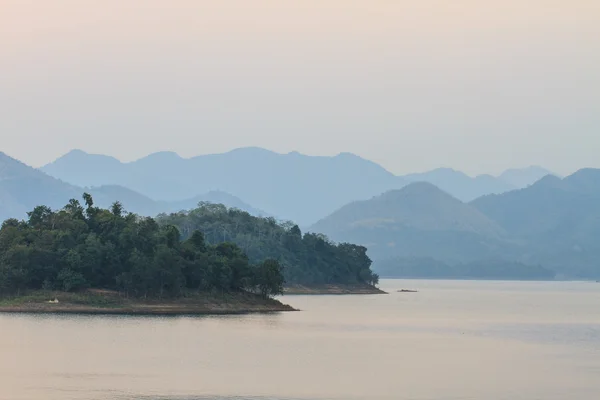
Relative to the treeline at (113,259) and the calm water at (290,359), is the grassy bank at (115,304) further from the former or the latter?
the calm water at (290,359)

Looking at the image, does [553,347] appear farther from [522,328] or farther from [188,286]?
[188,286]

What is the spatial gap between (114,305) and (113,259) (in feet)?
23.0

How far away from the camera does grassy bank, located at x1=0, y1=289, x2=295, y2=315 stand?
13825 centimetres

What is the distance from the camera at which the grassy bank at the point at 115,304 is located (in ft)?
454

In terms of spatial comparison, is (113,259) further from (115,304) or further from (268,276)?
(268,276)

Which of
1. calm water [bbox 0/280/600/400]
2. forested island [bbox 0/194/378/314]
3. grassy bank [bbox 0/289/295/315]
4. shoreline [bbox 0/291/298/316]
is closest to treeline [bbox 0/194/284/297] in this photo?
forested island [bbox 0/194/378/314]

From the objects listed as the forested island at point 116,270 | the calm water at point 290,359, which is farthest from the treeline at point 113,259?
the calm water at point 290,359

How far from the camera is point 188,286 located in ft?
500

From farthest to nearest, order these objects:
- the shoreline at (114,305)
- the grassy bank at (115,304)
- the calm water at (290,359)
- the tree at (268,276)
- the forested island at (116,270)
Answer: the tree at (268,276) < the forested island at (116,270) < the grassy bank at (115,304) < the shoreline at (114,305) < the calm water at (290,359)

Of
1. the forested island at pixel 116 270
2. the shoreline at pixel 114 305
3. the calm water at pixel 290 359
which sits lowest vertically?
the calm water at pixel 290 359

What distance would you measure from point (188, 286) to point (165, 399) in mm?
89801

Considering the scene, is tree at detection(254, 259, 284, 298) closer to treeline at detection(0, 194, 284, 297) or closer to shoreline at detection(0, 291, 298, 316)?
treeline at detection(0, 194, 284, 297)

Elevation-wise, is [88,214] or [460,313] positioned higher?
[88,214]

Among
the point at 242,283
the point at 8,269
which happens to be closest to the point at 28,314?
the point at 8,269
